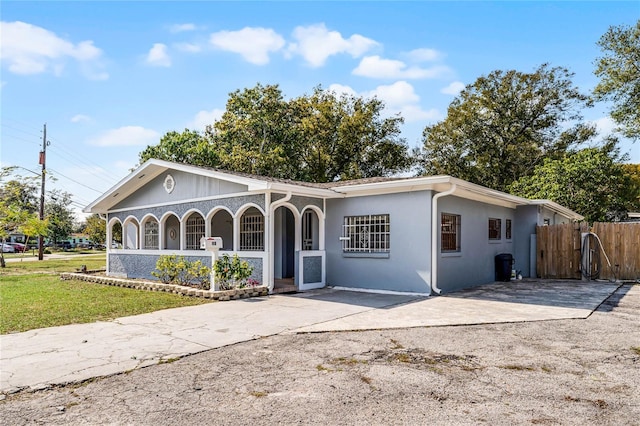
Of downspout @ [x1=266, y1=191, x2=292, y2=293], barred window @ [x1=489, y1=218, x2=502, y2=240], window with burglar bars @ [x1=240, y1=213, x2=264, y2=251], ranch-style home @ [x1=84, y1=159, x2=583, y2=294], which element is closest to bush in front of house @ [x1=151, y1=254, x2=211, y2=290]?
ranch-style home @ [x1=84, y1=159, x2=583, y2=294]

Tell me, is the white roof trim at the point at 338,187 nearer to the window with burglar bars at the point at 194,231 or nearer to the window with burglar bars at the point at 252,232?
the window with burglar bars at the point at 252,232

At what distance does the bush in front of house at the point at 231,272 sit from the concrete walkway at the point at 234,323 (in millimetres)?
941

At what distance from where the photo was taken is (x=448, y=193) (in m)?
10.1

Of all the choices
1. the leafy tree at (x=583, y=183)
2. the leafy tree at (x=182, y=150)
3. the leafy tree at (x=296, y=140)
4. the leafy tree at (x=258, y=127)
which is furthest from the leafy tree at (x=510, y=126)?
the leafy tree at (x=182, y=150)

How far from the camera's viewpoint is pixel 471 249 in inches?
478

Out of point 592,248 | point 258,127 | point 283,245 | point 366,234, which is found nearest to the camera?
point 366,234

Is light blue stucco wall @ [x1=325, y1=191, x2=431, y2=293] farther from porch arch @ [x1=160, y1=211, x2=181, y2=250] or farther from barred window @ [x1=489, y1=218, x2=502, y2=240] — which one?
porch arch @ [x1=160, y1=211, x2=181, y2=250]

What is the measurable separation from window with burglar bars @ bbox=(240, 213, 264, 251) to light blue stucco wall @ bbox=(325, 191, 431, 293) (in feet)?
7.24

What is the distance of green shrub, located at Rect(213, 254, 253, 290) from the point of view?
10.3 m

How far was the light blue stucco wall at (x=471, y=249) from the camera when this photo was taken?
10.8 m

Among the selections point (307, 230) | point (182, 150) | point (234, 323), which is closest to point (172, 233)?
point (307, 230)

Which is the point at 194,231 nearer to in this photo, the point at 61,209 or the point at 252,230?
the point at 252,230

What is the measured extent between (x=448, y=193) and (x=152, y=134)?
2279 centimetres

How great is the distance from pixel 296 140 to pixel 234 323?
21.8 m
